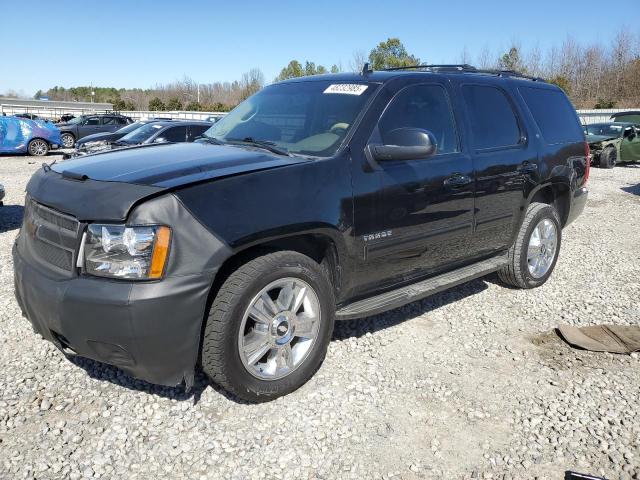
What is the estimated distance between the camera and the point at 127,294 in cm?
256

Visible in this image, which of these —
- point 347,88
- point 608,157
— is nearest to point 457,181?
point 347,88

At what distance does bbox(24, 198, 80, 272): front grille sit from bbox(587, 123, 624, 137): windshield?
1766cm

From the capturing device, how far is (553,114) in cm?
534

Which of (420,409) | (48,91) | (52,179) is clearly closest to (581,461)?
(420,409)

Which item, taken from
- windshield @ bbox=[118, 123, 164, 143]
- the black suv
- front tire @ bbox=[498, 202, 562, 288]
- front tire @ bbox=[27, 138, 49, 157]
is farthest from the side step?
front tire @ bbox=[27, 138, 49, 157]

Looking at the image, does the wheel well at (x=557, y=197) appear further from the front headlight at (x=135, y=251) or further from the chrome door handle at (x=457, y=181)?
the front headlight at (x=135, y=251)

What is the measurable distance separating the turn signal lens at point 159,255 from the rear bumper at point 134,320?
53mm

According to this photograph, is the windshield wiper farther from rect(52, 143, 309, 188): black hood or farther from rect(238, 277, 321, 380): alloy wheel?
rect(238, 277, 321, 380): alloy wheel

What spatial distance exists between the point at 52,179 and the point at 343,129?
1.81m

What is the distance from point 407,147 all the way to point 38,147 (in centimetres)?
1867

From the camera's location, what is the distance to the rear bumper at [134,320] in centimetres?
257

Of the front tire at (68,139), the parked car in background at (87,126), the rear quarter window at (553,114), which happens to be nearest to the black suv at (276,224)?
the rear quarter window at (553,114)

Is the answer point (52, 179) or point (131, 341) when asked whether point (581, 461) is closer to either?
point (131, 341)

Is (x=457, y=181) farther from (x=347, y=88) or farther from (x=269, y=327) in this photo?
(x=269, y=327)
